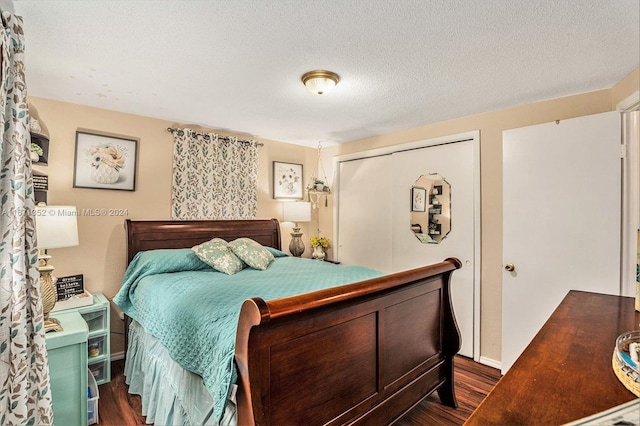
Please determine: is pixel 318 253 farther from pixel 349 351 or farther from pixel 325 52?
pixel 325 52

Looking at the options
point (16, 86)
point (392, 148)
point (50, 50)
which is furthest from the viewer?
point (392, 148)

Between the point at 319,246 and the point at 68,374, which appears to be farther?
the point at 319,246

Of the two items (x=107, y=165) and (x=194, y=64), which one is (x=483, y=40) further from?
(x=107, y=165)

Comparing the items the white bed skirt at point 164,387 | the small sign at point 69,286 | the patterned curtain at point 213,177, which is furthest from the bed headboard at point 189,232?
the white bed skirt at point 164,387

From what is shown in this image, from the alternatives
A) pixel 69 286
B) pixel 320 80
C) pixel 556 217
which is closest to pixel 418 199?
pixel 556 217

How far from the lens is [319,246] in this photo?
425 cm

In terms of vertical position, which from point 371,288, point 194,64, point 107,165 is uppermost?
point 194,64

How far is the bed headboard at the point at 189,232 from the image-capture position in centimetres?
290

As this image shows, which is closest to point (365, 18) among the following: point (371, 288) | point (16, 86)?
point (371, 288)

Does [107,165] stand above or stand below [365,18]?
below

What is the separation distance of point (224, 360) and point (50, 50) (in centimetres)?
206

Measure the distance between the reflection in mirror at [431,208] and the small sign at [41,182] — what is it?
3.38m

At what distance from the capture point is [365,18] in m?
1.53

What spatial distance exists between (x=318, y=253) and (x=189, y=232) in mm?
1675
